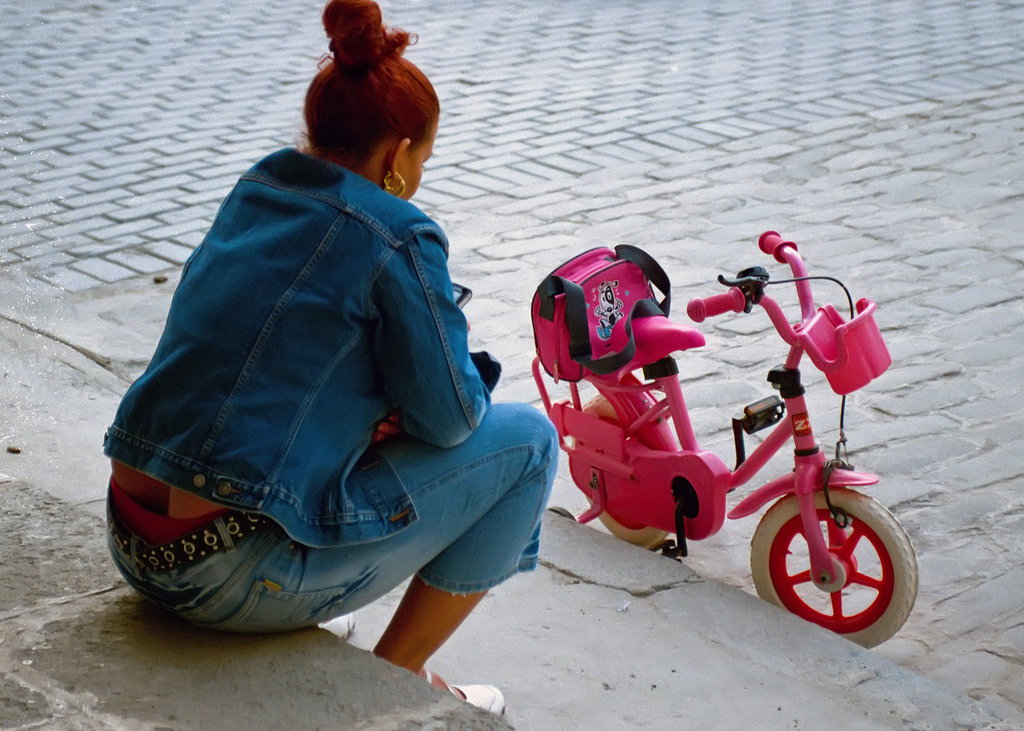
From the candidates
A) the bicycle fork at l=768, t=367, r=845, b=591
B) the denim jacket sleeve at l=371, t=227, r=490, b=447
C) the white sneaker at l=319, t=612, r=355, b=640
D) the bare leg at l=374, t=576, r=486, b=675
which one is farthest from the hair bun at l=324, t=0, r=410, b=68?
the bicycle fork at l=768, t=367, r=845, b=591

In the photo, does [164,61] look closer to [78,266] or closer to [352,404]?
[78,266]

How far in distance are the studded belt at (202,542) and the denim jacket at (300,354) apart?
6 cm

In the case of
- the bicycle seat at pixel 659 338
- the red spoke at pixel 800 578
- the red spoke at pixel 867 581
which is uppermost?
the bicycle seat at pixel 659 338

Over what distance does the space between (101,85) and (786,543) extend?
249 inches

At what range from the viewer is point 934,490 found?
3773mm

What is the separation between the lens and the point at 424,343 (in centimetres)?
208

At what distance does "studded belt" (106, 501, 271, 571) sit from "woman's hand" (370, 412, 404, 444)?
263mm

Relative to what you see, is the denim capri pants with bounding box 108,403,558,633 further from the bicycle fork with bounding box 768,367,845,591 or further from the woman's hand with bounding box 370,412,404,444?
the bicycle fork with bounding box 768,367,845,591

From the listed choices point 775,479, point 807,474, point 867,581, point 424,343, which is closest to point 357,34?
point 424,343

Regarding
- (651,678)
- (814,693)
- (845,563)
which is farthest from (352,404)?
(845,563)

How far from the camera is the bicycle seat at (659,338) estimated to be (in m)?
3.07

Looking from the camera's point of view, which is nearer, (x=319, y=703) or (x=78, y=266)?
(x=319, y=703)

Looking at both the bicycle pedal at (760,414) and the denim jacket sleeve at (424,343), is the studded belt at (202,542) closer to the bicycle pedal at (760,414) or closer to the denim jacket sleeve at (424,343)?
the denim jacket sleeve at (424,343)

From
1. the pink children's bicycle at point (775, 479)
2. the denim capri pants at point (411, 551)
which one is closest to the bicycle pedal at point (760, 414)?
the pink children's bicycle at point (775, 479)
